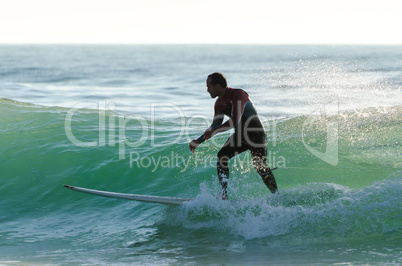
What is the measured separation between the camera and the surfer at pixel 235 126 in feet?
17.9

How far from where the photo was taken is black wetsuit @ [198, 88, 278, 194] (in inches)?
217

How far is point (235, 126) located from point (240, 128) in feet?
0.26

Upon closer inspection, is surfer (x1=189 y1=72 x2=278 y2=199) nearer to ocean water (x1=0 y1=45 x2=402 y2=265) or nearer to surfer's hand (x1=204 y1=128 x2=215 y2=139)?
surfer's hand (x1=204 y1=128 x2=215 y2=139)

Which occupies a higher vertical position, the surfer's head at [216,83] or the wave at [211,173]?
the surfer's head at [216,83]

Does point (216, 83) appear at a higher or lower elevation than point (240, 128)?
higher

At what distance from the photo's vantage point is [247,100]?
554cm

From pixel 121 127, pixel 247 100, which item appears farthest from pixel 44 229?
pixel 121 127

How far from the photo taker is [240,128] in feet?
18.4

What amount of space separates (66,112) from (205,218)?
8135 mm

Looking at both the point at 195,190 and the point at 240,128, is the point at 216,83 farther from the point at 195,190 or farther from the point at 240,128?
the point at 195,190

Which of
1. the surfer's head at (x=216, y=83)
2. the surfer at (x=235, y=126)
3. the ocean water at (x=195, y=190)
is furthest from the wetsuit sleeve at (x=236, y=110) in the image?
the ocean water at (x=195, y=190)

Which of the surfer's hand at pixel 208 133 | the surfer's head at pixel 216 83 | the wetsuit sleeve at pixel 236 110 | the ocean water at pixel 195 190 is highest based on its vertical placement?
the surfer's head at pixel 216 83

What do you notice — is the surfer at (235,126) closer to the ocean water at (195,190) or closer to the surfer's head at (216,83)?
the surfer's head at (216,83)

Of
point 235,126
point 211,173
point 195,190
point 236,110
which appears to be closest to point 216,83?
point 236,110
